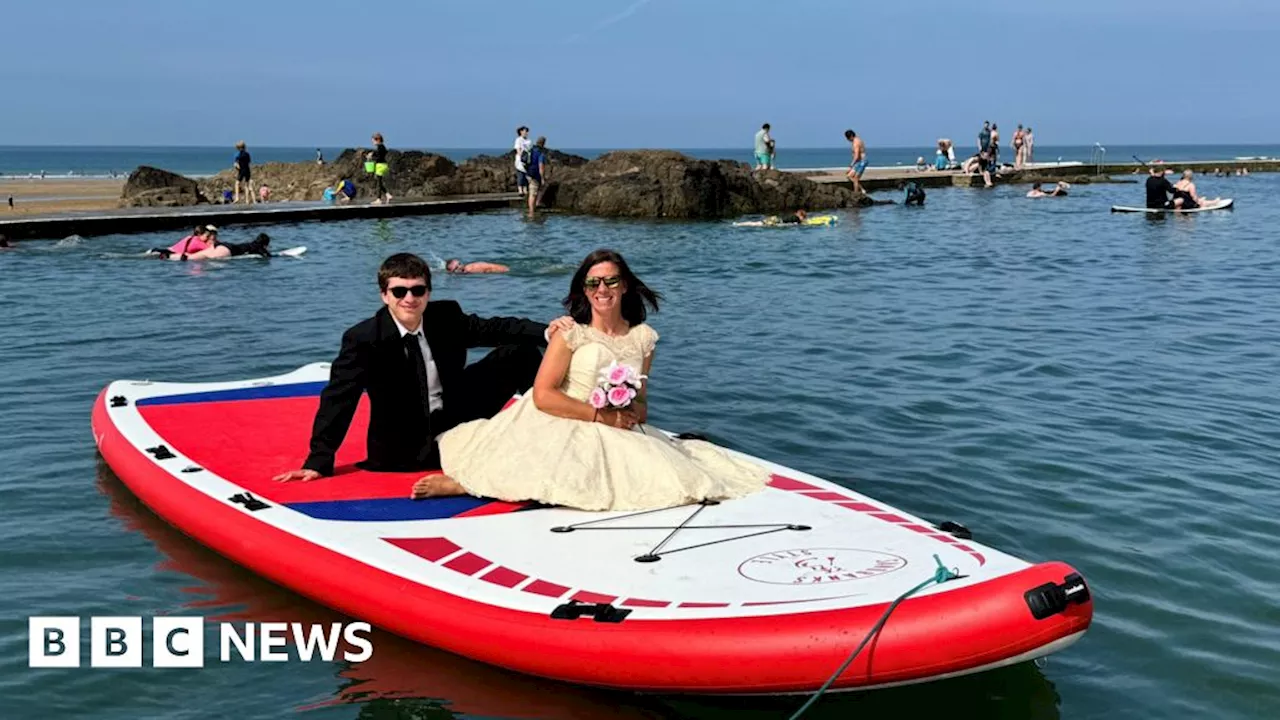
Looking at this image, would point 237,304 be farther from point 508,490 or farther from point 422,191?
point 422,191

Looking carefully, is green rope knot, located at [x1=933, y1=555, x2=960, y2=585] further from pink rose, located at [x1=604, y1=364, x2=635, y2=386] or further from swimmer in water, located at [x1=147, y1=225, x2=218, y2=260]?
swimmer in water, located at [x1=147, y1=225, x2=218, y2=260]

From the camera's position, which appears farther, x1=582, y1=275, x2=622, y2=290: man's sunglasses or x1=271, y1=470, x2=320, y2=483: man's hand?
x1=271, y1=470, x2=320, y2=483: man's hand

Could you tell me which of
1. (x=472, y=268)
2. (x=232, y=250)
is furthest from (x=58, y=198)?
(x=472, y=268)

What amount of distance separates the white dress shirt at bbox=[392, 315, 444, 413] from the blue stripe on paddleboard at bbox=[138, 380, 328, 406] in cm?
232

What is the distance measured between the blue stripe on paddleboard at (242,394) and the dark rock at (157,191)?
3099 centimetres

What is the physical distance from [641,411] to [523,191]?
2753cm

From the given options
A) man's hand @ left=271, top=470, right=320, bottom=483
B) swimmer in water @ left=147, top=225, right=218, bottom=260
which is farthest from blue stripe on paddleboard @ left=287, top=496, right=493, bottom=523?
swimmer in water @ left=147, top=225, right=218, bottom=260

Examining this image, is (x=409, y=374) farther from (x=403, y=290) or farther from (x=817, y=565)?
(x=817, y=565)

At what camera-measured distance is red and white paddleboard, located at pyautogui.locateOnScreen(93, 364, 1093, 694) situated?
15.7ft

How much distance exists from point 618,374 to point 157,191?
36.2 metres

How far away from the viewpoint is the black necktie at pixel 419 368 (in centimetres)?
680

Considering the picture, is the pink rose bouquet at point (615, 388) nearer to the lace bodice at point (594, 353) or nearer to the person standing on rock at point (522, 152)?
the lace bodice at point (594, 353)

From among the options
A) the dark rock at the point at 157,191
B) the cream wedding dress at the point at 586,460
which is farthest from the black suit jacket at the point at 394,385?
the dark rock at the point at 157,191

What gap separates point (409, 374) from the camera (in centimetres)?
689
